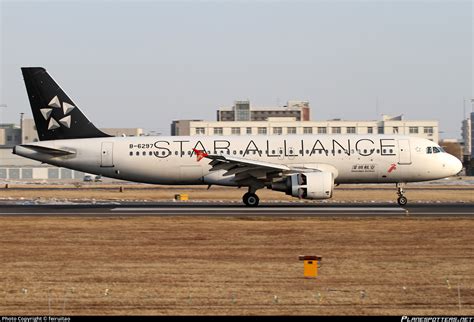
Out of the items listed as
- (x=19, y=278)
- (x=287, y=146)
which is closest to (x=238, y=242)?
(x=19, y=278)

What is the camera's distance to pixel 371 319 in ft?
49.9

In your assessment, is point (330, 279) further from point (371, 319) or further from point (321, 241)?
point (321, 241)

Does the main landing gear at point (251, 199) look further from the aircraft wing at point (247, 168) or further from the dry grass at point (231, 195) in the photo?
the dry grass at point (231, 195)

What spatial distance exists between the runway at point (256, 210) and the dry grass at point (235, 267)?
13.0ft

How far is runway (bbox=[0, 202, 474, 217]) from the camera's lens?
39.5 meters

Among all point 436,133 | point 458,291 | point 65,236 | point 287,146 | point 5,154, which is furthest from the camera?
point 436,133

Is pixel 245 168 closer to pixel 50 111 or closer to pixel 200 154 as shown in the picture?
pixel 200 154

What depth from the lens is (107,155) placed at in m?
46.6

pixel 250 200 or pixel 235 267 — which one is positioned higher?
pixel 250 200

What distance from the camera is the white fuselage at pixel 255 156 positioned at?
45.2 meters

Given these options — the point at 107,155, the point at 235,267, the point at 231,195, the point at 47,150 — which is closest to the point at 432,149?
the point at 107,155

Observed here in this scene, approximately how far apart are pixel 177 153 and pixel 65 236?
16.4 m

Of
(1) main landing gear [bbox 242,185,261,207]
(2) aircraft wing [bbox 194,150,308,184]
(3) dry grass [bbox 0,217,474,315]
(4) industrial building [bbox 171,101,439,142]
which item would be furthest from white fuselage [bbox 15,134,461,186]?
(4) industrial building [bbox 171,101,439,142]

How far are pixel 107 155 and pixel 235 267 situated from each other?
25.6m
